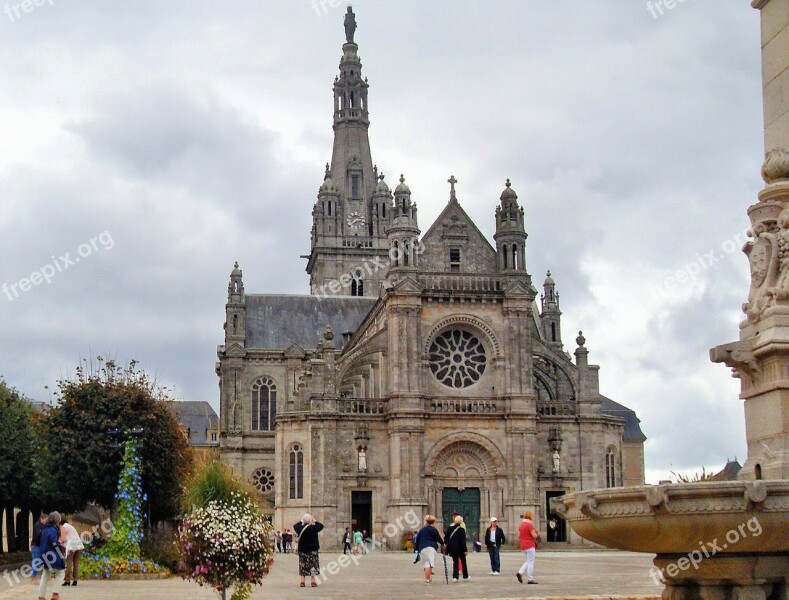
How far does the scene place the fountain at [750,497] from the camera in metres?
8.63

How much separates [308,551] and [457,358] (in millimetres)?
32791

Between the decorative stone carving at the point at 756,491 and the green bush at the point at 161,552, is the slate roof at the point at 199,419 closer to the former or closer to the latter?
the green bush at the point at 161,552

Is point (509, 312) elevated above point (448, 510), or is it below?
above

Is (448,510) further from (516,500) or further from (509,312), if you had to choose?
(509,312)

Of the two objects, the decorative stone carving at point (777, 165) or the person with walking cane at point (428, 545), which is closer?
the decorative stone carving at point (777, 165)

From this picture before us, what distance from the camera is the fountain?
28.3 ft

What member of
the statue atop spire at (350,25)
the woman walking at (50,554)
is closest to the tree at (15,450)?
the woman walking at (50,554)

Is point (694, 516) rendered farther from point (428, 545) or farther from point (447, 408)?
point (447, 408)

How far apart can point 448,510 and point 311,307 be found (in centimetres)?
2400

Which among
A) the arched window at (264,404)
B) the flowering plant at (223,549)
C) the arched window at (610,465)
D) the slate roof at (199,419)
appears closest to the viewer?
the flowering plant at (223,549)

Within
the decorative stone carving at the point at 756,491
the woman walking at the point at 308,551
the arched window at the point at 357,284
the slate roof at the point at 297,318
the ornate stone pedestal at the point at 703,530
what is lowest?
the woman walking at the point at 308,551

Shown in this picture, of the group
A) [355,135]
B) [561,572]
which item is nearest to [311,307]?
[355,135]

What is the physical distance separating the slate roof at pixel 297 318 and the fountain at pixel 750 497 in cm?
6337

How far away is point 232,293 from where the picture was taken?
240ft
